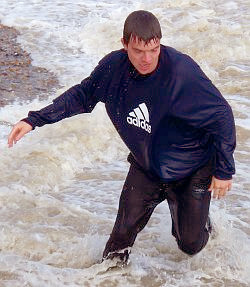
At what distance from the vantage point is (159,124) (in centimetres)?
373

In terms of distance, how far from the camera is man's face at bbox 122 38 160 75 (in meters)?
3.49

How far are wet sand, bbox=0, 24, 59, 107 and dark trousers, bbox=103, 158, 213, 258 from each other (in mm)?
5212

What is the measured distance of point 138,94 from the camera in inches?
146

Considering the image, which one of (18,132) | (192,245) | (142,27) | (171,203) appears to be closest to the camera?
(142,27)

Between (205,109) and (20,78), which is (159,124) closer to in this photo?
(205,109)

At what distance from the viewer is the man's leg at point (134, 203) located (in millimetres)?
4129

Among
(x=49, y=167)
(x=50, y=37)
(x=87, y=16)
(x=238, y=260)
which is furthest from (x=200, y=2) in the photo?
(x=238, y=260)

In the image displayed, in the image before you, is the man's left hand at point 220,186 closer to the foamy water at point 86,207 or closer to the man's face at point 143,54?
the man's face at point 143,54

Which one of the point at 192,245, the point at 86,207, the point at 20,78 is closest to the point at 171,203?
the point at 192,245

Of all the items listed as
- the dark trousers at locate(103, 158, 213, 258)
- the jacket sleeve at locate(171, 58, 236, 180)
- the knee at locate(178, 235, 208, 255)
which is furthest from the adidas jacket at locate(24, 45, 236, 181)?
the knee at locate(178, 235, 208, 255)

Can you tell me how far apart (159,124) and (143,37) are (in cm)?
59

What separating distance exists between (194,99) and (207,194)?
88 cm

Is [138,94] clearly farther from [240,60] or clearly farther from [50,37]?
[50,37]

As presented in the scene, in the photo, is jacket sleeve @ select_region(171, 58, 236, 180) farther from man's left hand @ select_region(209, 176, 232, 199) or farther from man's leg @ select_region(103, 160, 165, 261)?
man's leg @ select_region(103, 160, 165, 261)
